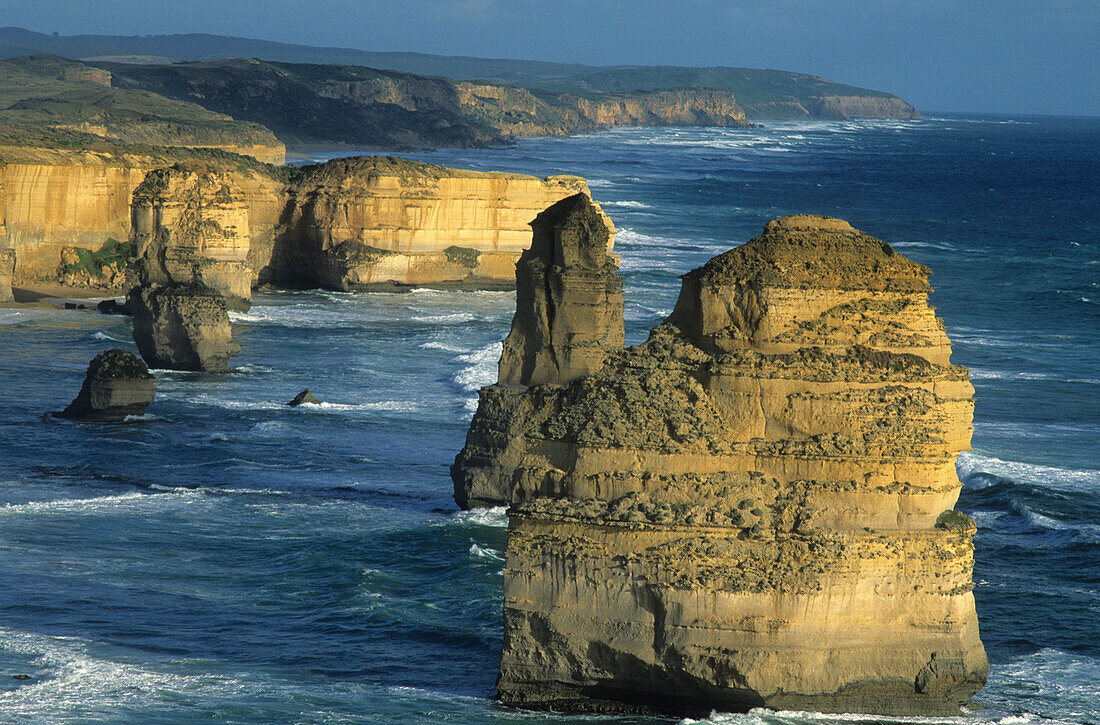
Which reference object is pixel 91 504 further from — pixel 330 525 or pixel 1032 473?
pixel 1032 473

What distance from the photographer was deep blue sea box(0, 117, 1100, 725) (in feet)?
61.9

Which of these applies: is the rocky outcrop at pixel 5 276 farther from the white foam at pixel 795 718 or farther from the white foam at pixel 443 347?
the white foam at pixel 795 718

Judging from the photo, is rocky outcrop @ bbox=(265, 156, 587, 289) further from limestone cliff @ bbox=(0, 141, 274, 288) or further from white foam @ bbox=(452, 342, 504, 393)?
white foam @ bbox=(452, 342, 504, 393)

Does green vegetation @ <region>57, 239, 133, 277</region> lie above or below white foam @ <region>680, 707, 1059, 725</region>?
above

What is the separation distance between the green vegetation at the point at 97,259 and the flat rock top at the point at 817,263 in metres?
50.7

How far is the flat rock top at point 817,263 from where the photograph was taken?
16.7m

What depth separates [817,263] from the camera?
16.8 metres

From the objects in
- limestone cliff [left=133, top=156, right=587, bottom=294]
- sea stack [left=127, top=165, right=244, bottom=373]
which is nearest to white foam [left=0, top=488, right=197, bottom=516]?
sea stack [left=127, top=165, right=244, bottom=373]

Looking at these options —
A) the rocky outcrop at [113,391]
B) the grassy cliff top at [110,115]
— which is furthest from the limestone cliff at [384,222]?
the rocky outcrop at [113,391]

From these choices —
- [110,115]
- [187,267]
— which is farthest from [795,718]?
[110,115]

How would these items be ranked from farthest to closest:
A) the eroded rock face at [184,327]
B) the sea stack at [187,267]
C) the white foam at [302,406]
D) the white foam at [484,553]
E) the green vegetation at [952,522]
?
the sea stack at [187,267] < the eroded rock face at [184,327] < the white foam at [302,406] < the white foam at [484,553] < the green vegetation at [952,522]

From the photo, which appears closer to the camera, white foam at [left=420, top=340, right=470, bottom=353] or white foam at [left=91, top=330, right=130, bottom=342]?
white foam at [left=91, top=330, right=130, bottom=342]

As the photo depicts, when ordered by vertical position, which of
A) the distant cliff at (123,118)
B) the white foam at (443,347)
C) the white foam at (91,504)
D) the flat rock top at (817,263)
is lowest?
the white foam at (91,504)

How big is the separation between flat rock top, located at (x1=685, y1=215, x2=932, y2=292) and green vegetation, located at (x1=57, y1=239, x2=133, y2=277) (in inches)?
1997
